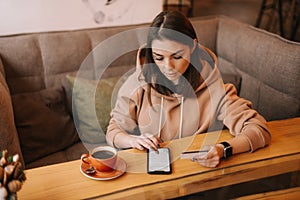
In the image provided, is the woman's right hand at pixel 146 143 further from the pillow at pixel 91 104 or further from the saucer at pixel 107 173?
the pillow at pixel 91 104

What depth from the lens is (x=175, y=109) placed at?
1.46m

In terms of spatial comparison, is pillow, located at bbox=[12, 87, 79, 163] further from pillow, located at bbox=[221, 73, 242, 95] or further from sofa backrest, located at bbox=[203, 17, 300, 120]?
sofa backrest, located at bbox=[203, 17, 300, 120]

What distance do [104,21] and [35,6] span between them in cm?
42

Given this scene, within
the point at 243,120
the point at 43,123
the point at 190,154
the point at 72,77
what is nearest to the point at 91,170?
the point at 190,154

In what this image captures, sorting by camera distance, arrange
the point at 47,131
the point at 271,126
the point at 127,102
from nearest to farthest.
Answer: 1. the point at 271,126
2. the point at 127,102
3. the point at 47,131

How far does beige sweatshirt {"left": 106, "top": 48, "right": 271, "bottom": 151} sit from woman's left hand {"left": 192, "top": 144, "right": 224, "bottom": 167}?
0.22 m

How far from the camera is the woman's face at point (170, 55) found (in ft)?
4.07

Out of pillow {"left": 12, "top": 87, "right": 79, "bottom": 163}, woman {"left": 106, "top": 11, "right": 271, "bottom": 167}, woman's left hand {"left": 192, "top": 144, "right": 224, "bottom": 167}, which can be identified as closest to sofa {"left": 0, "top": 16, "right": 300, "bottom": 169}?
pillow {"left": 12, "top": 87, "right": 79, "bottom": 163}

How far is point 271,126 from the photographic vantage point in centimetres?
133

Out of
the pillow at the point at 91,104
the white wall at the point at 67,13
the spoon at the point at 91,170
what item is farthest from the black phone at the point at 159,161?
the white wall at the point at 67,13

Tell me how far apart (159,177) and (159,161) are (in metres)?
0.08

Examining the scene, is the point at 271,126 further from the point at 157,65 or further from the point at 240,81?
the point at 240,81

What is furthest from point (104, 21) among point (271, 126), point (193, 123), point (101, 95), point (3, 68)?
point (271, 126)

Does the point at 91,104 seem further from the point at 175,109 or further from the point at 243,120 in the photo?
the point at 243,120
